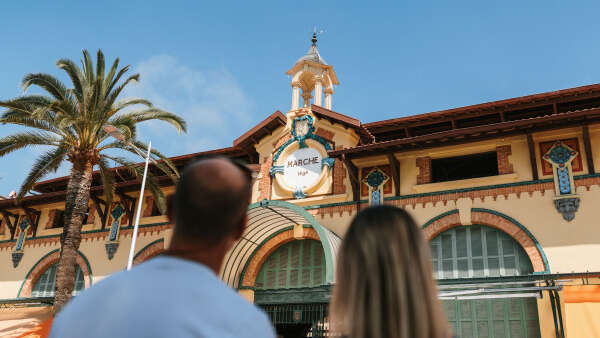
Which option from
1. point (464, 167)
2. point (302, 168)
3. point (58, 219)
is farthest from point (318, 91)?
point (58, 219)

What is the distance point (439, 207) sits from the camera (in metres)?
13.6

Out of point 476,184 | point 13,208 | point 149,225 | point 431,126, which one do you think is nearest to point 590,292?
point 476,184

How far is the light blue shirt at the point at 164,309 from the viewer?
122cm

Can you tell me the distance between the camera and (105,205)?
1959 centimetres

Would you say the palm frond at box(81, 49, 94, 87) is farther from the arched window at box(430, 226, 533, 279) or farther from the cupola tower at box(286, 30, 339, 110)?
the arched window at box(430, 226, 533, 279)

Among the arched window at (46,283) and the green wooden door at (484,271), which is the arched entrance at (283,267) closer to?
the green wooden door at (484,271)

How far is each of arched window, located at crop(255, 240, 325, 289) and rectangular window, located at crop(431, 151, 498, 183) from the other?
4.14 meters

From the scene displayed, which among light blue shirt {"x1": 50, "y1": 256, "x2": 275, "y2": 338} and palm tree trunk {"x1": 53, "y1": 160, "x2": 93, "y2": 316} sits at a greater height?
palm tree trunk {"x1": 53, "y1": 160, "x2": 93, "y2": 316}

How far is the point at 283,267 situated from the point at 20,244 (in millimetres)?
12470

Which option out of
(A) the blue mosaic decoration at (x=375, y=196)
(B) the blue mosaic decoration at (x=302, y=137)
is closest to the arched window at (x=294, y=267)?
(A) the blue mosaic decoration at (x=375, y=196)

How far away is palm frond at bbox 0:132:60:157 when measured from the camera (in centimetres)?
1496

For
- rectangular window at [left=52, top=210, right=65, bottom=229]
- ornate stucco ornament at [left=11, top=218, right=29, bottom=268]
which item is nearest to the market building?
ornate stucco ornament at [left=11, top=218, right=29, bottom=268]

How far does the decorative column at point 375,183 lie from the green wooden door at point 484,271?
2079mm

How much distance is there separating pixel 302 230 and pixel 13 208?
1404 centimetres
